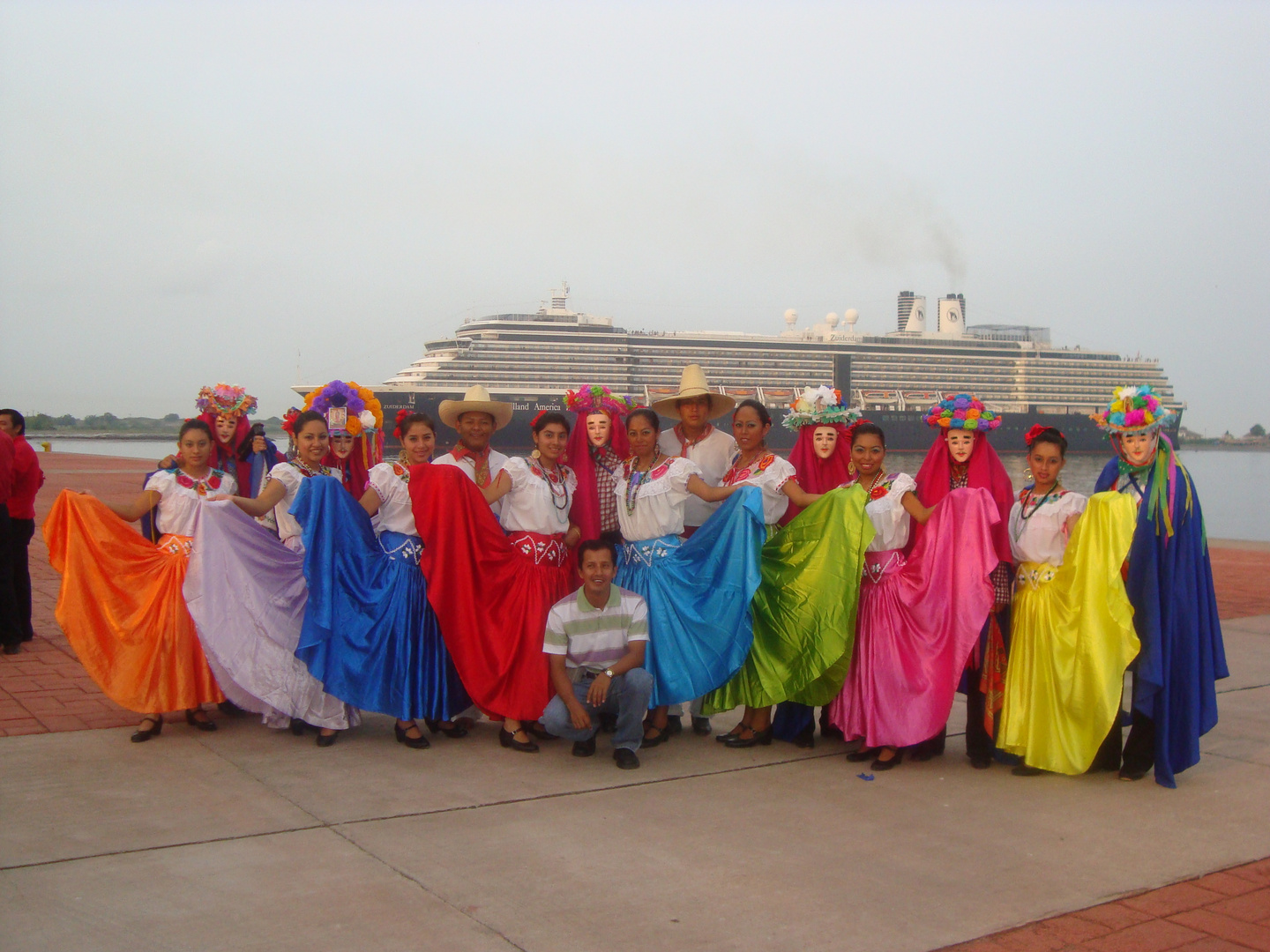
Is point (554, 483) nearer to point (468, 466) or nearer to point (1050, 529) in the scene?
point (468, 466)

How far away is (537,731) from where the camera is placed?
451cm

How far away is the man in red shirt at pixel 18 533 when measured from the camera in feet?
19.8

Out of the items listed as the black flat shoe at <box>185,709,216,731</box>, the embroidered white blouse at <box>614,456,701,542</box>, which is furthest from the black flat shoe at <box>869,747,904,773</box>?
the black flat shoe at <box>185,709,216,731</box>

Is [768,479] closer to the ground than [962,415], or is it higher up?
closer to the ground

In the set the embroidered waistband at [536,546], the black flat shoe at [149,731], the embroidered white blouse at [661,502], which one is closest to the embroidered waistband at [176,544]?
the black flat shoe at [149,731]

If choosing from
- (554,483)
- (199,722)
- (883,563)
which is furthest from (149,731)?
(883,563)

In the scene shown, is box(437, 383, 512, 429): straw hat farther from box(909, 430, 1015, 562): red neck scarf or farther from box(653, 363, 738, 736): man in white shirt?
box(909, 430, 1015, 562): red neck scarf

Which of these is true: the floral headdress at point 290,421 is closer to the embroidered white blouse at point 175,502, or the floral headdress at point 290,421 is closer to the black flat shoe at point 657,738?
the embroidered white blouse at point 175,502

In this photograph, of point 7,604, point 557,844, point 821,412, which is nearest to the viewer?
point 557,844

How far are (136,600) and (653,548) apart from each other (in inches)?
83.0

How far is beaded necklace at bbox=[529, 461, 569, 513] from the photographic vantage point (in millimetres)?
4477

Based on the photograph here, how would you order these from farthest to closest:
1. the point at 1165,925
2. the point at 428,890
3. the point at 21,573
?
the point at 21,573 → the point at 428,890 → the point at 1165,925

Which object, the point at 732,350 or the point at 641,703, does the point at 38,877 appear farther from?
the point at 732,350

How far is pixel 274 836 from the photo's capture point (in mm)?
3225
